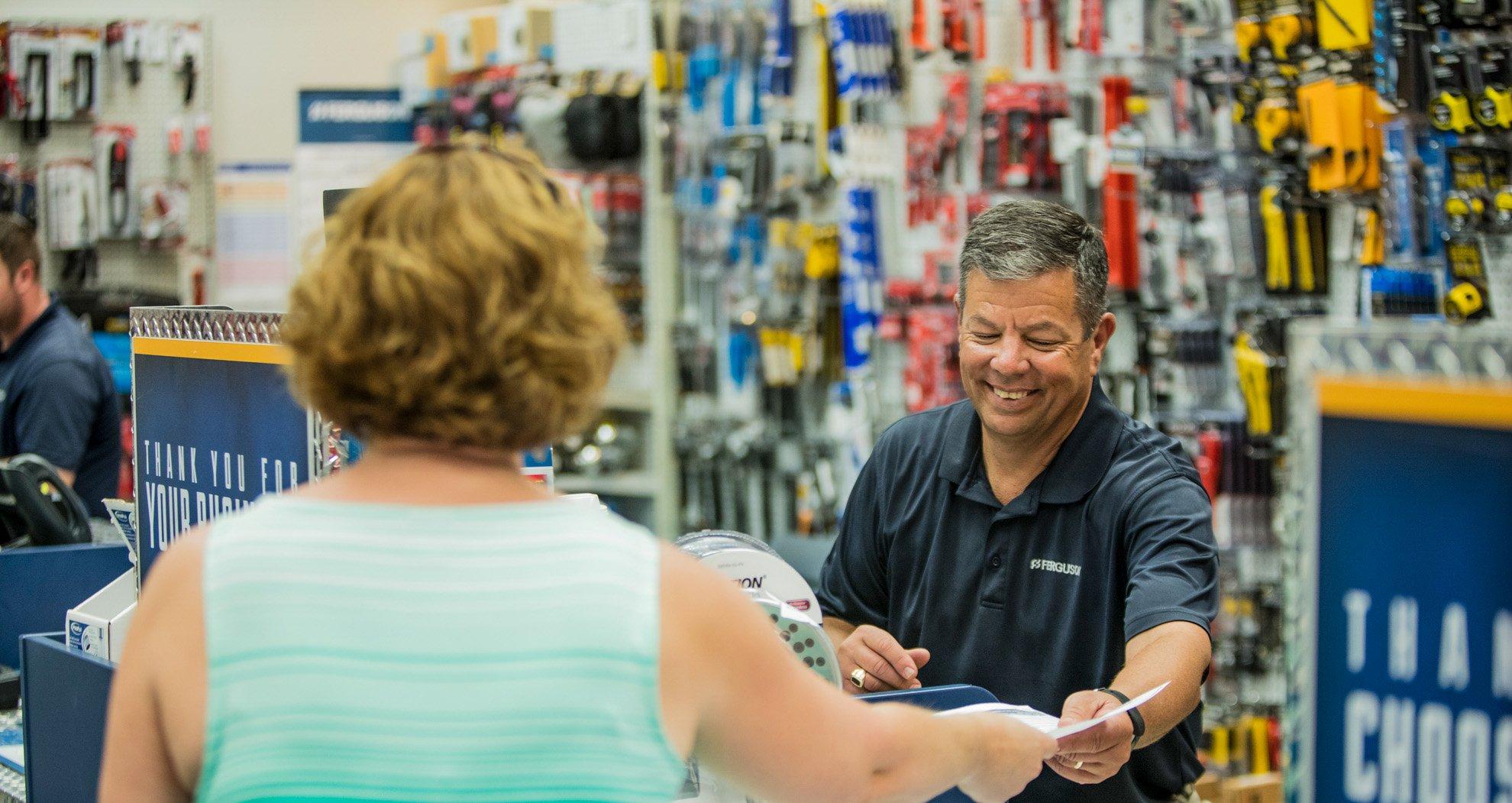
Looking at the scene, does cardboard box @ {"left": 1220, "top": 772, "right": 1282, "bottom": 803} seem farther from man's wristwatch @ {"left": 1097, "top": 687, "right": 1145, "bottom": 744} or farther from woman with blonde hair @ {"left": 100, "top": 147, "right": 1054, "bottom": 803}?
woman with blonde hair @ {"left": 100, "top": 147, "right": 1054, "bottom": 803}

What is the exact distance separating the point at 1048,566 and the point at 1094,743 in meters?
0.54

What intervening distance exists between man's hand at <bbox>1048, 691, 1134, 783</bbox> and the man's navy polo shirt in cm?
24

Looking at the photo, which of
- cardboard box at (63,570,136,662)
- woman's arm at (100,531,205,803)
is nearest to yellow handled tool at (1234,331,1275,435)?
cardboard box at (63,570,136,662)

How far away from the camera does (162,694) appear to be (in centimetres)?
121

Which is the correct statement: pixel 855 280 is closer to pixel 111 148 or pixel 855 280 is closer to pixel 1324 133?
pixel 1324 133

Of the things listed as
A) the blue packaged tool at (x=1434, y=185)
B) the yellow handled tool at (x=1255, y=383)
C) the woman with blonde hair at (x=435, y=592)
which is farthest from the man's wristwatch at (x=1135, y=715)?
the yellow handled tool at (x=1255, y=383)

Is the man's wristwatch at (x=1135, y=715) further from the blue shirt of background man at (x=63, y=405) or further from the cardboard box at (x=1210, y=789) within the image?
the blue shirt of background man at (x=63, y=405)

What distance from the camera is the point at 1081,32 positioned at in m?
5.22

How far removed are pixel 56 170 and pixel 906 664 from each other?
23.6ft

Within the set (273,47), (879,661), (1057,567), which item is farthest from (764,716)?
(273,47)

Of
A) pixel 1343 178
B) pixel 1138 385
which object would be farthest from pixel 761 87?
pixel 1343 178

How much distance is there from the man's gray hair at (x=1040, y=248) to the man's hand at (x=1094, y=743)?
2.32 feet

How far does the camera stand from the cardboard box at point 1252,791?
418cm

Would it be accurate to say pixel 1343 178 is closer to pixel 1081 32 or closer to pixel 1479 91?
pixel 1479 91
